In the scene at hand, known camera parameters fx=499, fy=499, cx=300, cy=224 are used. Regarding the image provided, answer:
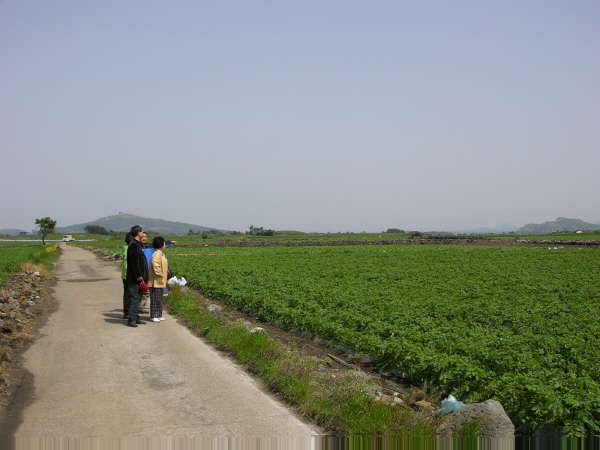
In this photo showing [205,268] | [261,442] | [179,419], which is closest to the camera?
[261,442]

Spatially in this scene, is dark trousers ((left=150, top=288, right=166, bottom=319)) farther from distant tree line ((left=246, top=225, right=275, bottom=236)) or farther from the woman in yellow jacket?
distant tree line ((left=246, top=225, right=275, bottom=236))

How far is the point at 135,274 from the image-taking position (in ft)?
38.2

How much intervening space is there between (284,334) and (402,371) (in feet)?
Answer: 13.4

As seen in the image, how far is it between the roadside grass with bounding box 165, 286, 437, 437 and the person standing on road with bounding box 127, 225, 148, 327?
2.10 metres

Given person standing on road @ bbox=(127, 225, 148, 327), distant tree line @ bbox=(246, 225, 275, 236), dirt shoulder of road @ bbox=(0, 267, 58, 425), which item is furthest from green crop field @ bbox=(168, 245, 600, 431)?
distant tree line @ bbox=(246, 225, 275, 236)

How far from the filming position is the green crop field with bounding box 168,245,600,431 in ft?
21.4

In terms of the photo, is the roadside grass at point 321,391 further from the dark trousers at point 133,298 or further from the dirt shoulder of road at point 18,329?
the dirt shoulder of road at point 18,329

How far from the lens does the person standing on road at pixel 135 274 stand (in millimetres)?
11289

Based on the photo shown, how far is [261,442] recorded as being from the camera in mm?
5277

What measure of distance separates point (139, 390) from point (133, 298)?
4848 mm

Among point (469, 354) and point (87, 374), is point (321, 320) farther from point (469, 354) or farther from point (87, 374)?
point (87, 374)

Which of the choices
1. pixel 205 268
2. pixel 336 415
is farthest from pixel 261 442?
pixel 205 268

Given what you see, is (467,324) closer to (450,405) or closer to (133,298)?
(450,405)

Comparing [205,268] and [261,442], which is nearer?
[261,442]
